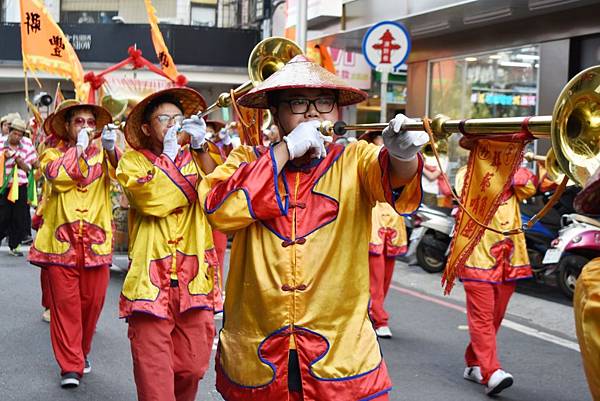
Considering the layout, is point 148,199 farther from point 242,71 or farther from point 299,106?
point 242,71

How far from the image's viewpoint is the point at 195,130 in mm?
4309

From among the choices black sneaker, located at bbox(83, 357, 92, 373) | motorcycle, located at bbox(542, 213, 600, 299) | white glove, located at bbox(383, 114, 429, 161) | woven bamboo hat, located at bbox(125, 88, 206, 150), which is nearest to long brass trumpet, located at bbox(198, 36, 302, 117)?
woven bamboo hat, located at bbox(125, 88, 206, 150)

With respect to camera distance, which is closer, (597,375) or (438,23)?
(597,375)

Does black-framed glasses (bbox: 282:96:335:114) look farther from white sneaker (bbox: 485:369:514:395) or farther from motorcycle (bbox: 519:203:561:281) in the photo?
motorcycle (bbox: 519:203:561:281)

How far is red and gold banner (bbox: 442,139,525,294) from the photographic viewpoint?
2.73 meters

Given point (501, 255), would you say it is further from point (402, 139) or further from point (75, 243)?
point (402, 139)

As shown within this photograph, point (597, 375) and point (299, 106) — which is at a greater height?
point (299, 106)

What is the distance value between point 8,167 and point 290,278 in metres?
10.0

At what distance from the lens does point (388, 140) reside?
2836 millimetres

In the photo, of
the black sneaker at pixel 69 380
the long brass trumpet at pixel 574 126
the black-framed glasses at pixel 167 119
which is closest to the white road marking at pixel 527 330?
the black sneaker at pixel 69 380

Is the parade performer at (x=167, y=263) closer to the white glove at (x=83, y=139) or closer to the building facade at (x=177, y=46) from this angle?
the white glove at (x=83, y=139)

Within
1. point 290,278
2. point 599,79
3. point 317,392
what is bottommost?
point 317,392

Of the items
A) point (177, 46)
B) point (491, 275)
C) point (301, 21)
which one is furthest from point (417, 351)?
point (177, 46)

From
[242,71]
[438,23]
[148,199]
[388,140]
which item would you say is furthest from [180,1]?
[388,140]
